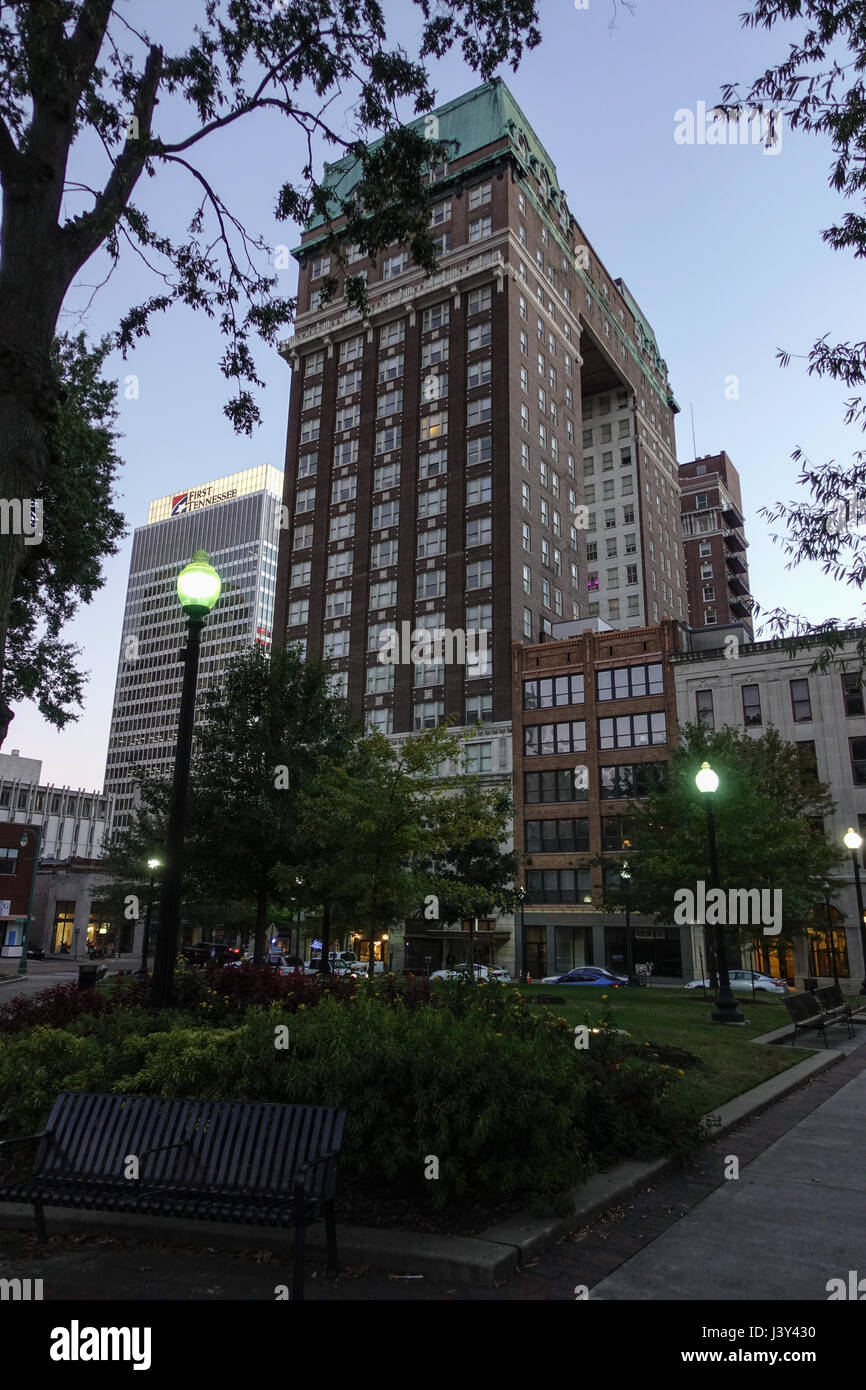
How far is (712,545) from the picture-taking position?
10612 centimetres

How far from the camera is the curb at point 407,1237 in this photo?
557cm

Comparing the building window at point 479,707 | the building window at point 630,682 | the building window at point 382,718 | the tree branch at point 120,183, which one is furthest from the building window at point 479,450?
the tree branch at point 120,183

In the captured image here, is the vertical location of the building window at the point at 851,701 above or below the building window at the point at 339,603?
below

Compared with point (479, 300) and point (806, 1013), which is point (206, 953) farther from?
point (479, 300)

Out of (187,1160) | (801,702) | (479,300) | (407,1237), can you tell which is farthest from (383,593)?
(407,1237)

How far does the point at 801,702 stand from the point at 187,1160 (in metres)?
50.1

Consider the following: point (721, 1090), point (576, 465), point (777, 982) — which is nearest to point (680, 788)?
point (777, 982)

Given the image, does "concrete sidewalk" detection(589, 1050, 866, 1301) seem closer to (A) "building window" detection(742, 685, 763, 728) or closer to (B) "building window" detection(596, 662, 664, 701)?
(A) "building window" detection(742, 685, 763, 728)

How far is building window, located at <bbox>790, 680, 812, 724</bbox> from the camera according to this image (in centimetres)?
5019

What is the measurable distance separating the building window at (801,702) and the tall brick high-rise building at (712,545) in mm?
53058

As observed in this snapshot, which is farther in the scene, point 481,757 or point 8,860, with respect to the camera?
point 8,860

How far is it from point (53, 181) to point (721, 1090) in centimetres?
1293

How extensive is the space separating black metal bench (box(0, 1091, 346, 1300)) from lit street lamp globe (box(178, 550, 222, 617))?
4802mm

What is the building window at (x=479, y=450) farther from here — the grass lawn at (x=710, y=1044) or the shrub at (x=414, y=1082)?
the shrub at (x=414, y=1082)
